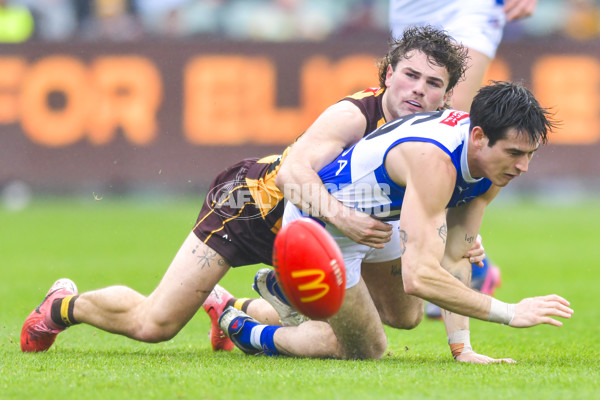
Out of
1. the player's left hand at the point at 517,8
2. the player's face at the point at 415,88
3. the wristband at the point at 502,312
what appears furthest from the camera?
the player's left hand at the point at 517,8

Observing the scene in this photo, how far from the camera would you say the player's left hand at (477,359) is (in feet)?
16.4

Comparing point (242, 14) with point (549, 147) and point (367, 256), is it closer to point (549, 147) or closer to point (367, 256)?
point (549, 147)

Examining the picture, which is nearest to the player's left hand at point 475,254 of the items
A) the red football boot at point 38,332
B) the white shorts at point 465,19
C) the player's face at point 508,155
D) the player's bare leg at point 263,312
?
the player's face at point 508,155

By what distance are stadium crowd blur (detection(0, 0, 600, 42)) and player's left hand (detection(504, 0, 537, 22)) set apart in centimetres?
813

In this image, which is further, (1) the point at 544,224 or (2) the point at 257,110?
(2) the point at 257,110

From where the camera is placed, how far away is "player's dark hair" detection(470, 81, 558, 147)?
464 cm

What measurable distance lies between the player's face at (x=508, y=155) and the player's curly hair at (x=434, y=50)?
89cm

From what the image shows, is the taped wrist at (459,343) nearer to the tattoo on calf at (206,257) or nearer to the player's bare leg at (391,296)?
the player's bare leg at (391,296)

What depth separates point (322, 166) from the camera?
5.28 m

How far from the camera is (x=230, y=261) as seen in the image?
5641mm

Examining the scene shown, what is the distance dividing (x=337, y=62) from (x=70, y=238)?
4854 mm

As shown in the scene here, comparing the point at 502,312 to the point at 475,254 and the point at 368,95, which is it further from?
the point at 368,95

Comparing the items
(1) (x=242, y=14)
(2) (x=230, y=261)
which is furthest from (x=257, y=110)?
(2) (x=230, y=261)

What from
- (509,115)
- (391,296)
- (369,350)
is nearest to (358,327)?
(369,350)
